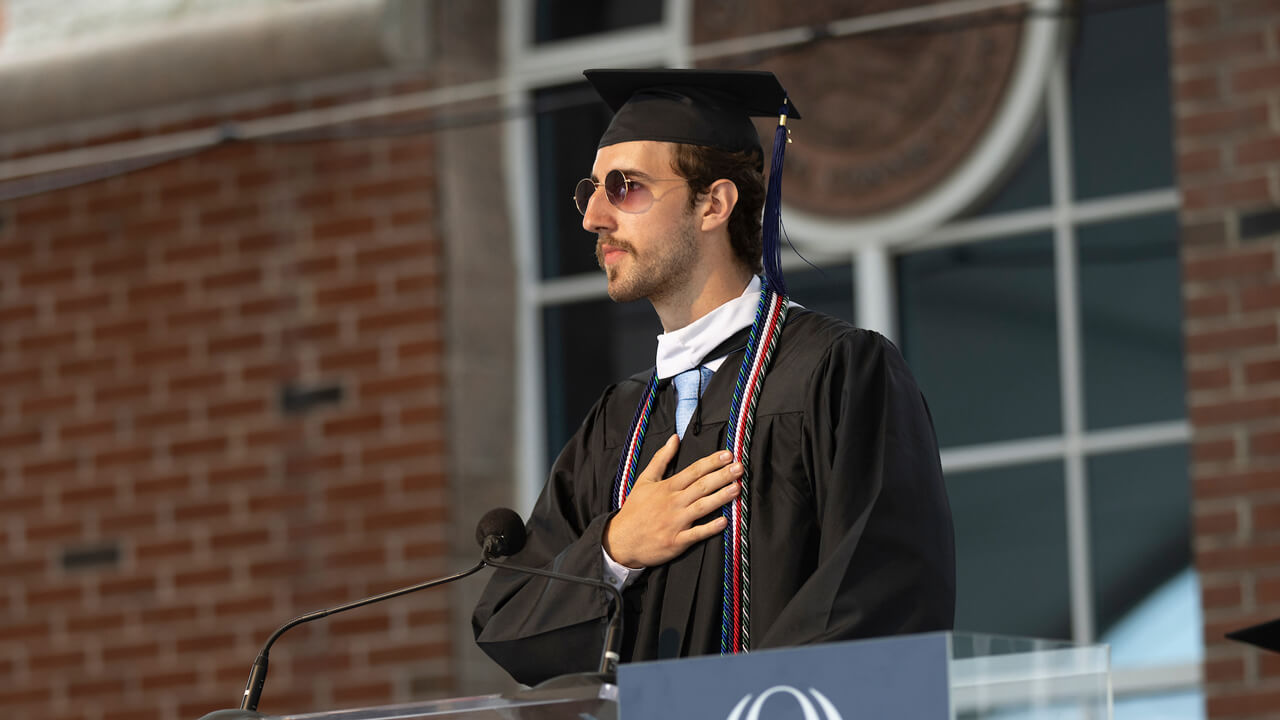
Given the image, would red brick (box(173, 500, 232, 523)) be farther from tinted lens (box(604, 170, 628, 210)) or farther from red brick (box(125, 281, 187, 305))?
tinted lens (box(604, 170, 628, 210))

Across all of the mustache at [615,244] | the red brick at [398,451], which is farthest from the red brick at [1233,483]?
the mustache at [615,244]

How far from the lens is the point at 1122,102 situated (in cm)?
495

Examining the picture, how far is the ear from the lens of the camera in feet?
9.12

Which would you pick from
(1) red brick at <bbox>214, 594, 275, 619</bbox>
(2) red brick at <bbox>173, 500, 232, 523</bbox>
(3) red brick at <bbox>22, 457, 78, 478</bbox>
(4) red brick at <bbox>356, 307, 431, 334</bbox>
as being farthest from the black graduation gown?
(3) red brick at <bbox>22, 457, 78, 478</bbox>

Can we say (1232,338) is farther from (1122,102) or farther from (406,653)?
(406,653)

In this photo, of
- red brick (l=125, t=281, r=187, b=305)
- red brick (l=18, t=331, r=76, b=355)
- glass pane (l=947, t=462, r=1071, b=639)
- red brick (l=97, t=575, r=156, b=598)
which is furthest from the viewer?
red brick (l=18, t=331, r=76, b=355)

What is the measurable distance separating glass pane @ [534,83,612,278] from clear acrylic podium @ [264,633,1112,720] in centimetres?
387

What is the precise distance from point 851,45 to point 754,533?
2959mm

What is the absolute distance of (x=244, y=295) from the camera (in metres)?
5.55

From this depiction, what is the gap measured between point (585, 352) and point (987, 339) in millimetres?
→ 1235

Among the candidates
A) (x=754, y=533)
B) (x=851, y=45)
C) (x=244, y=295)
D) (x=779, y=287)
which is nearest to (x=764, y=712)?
(x=754, y=533)

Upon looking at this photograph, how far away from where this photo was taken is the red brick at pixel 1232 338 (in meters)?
4.43

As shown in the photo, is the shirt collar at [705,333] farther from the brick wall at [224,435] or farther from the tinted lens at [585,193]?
the brick wall at [224,435]

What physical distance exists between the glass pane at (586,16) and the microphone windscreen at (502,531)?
3354 mm
